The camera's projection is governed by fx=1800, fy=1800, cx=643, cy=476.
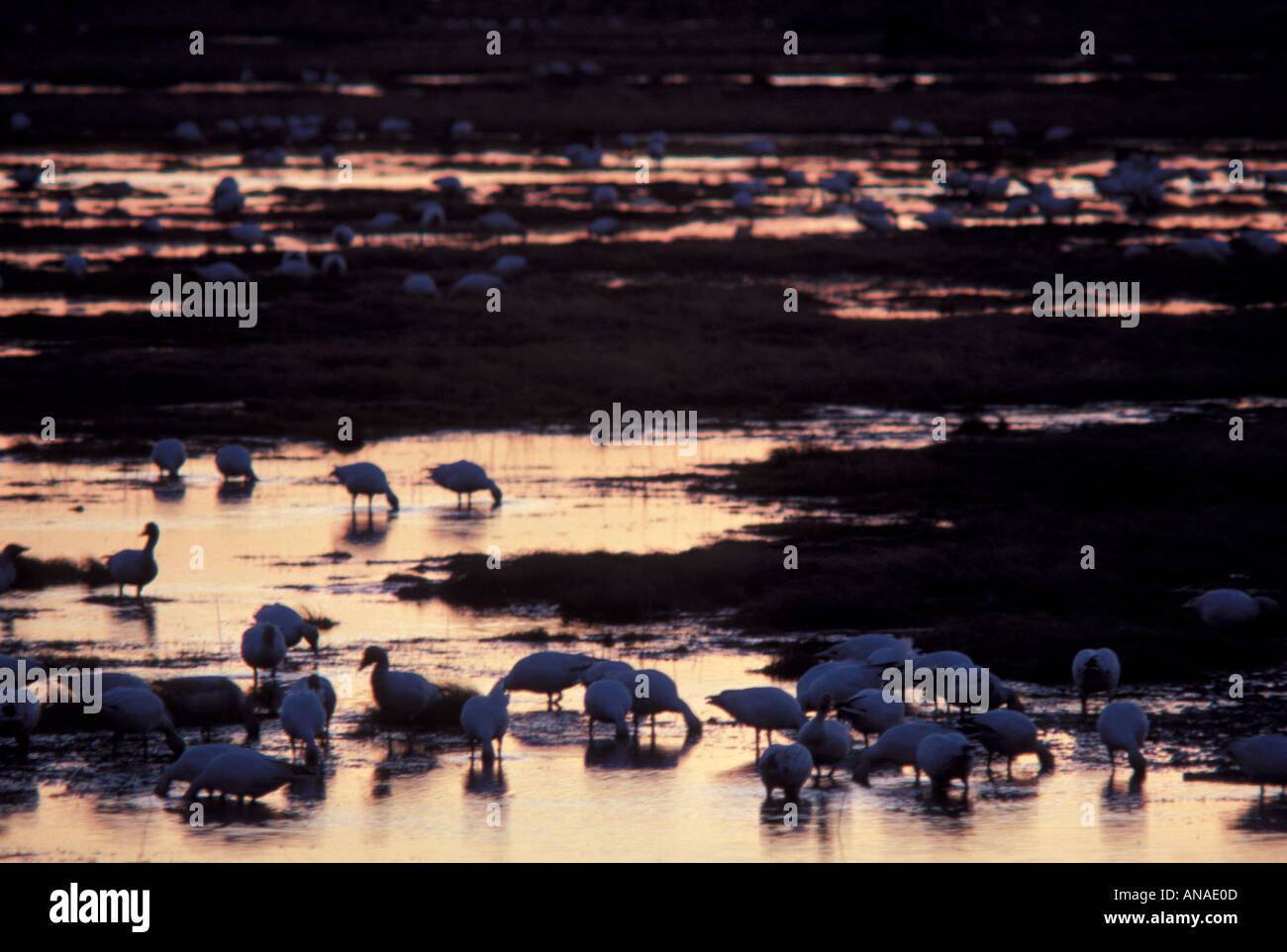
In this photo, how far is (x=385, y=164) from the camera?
5247 cm

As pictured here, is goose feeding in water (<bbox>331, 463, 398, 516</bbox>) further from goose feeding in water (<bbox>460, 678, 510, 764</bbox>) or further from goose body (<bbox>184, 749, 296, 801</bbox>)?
goose body (<bbox>184, 749, 296, 801</bbox>)

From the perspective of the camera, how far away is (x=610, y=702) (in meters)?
11.4

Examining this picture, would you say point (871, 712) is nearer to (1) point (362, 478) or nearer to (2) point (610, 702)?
(2) point (610, 702)

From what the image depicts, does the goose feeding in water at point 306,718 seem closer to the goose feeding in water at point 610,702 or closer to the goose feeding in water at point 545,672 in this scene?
the goose feeding in water at point 545,672

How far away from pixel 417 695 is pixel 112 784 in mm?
1951

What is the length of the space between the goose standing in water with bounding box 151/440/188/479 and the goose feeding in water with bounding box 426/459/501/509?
2.92 meters

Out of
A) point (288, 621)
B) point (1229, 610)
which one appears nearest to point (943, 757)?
point (1229, 610)

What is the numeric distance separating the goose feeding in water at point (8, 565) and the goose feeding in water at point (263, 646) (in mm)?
3561

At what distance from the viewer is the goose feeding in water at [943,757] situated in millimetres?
10242

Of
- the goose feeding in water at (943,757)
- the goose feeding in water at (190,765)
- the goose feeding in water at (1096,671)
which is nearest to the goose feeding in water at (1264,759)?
the goose feeding in water at (1096,671)

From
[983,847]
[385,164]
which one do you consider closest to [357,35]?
[385,164]

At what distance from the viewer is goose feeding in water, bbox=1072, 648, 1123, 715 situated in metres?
11.9

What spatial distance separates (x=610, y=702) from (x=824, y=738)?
5.02 ft
